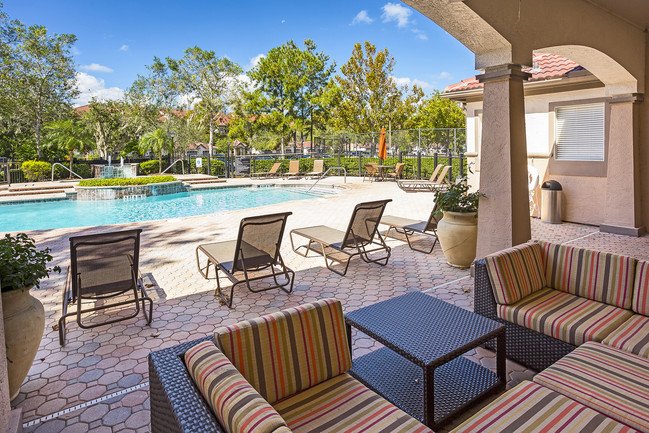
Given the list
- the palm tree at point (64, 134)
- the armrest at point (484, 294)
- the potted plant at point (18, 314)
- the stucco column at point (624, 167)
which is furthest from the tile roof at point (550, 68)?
the palm tree at point (64, 134)

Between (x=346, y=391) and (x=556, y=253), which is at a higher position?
(x=556, y=253)

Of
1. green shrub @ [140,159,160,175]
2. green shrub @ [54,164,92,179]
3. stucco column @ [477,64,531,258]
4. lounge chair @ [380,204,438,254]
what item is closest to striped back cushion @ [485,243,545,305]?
stucco column @ [477,64,531,258]

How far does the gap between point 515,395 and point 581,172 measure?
25.1ft

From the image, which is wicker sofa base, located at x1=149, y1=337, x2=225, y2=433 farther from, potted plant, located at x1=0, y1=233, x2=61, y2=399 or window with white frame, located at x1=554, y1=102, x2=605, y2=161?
window with white frame, located at x1=554, y1=102, x2=605, y2=161

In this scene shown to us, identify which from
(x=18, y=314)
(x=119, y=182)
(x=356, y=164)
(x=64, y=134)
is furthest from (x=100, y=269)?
(x=64, y=134)

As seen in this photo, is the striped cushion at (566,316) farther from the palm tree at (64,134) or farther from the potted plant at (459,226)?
the palm tree at (64,134)

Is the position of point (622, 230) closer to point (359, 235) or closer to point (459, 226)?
point (459, 226)

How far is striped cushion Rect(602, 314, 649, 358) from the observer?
7.52 feet

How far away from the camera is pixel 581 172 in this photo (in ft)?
26.3

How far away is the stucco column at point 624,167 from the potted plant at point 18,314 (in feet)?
27.6

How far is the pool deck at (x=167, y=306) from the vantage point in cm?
257

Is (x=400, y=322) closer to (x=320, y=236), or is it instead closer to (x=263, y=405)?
(x=263, y=405)

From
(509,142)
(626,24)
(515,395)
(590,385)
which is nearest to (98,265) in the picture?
(515,395)

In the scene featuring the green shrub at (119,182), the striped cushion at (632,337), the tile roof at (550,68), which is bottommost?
the striped cushion at (632,337)
